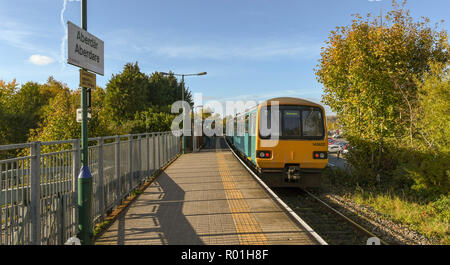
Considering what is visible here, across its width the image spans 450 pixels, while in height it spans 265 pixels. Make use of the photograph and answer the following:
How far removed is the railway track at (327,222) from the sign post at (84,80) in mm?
4364

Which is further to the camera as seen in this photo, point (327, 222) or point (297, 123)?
point (297, 123)

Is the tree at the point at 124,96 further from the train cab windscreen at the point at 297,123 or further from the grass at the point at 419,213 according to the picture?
the grass at the point at 419,213

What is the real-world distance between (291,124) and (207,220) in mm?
4895

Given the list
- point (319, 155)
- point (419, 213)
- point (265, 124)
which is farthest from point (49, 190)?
point (419, 213)

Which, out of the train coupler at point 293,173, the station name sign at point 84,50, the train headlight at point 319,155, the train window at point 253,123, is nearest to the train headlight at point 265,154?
the train coupler at point 293,173

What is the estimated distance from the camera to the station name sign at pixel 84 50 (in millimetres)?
4840

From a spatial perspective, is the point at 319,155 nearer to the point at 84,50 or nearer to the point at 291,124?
the point at 291,124

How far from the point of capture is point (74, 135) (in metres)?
16.8

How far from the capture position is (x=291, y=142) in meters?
9.83

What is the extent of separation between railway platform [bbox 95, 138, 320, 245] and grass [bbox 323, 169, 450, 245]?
13.7ft

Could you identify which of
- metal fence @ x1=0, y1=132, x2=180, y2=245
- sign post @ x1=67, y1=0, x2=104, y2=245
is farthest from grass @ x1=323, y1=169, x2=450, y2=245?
sign post @ x1=67, y1=0, x2=104, y2=245

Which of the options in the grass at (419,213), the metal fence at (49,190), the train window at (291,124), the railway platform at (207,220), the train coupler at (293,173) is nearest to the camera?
the metal fence at (49,190)
